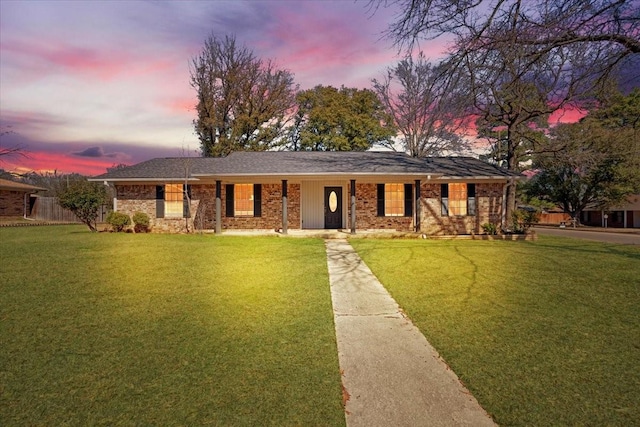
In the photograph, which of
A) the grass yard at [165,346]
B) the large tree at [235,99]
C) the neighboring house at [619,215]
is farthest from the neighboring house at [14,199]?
the neighboring house at [619,215]

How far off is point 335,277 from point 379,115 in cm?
2507

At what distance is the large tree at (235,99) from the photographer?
29125mm

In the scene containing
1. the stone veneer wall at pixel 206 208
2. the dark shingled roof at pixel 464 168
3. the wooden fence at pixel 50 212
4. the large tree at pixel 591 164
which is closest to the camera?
the dark shingled roof at pixel 464 168

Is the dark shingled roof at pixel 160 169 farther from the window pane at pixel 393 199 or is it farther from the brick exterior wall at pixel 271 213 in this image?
the window pane at pixel 393 199

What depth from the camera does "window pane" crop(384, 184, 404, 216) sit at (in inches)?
619

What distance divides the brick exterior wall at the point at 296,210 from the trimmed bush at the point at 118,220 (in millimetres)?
987

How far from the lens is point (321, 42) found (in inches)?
431

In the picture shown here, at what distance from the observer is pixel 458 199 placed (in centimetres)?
1576

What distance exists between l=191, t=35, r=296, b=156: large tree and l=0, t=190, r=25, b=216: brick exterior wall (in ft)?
47.4

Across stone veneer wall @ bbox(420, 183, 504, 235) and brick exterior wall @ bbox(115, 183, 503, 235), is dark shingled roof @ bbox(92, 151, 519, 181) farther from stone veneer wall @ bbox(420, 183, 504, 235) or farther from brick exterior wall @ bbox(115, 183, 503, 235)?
stone veneer wall @ bbox(420, 183, 504, 235)

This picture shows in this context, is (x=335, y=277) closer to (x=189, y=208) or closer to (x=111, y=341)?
(x=111, y=341)

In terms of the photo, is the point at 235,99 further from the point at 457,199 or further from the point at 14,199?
the point at 457,199

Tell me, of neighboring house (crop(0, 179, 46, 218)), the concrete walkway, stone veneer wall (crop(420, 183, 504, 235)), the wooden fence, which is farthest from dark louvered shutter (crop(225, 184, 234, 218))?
neighboring house (crop(0, 179, 46, 218))

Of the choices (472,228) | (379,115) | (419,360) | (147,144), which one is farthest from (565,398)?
(379,115)
